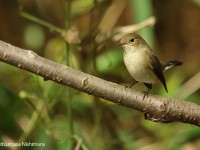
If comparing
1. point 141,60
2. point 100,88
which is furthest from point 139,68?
point 100,88

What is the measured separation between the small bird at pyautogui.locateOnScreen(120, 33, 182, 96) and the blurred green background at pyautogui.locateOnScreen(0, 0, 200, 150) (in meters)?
0.17

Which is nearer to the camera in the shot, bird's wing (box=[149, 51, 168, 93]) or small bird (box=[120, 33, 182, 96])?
small bird (box=[120, 33, 182, 96])

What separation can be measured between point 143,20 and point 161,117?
129 centimetres

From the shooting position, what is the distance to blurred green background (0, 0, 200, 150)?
147 inches

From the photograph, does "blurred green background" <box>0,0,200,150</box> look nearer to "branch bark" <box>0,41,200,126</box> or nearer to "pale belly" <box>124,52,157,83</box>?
"pale belly" <box>124,52,157,83</box>

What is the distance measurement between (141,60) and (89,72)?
20.3 inches

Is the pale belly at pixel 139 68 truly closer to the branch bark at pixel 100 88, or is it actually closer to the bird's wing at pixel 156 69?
the bird's wing at pixel 156 69

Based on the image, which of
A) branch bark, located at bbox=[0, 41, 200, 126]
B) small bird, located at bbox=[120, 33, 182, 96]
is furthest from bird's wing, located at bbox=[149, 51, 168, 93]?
branch bark, located at bbox=[0, 41, 200, 126]

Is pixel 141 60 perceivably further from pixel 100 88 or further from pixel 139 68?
pixel 100 88

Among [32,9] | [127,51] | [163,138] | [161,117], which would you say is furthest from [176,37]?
[161,117]

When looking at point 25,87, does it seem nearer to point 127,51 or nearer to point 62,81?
point 127,51

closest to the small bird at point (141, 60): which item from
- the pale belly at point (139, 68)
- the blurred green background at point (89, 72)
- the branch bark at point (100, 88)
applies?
the pale belly at point (139, 68)

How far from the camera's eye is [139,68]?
12.4 feet

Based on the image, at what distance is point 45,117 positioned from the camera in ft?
13.0
